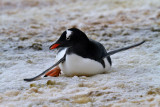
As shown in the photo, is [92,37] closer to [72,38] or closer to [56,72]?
[56,72]

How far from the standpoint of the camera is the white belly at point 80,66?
2.54 metres

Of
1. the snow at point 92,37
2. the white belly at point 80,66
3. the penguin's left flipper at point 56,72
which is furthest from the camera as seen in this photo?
the penguin's left flipper at point 56,72

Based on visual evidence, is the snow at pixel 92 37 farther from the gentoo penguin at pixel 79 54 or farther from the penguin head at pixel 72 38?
the penguin head at pixel 72 38

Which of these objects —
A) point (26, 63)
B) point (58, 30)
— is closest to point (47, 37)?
point (58, 30)

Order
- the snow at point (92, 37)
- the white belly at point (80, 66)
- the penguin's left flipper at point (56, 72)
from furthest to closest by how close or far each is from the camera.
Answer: the penguin's left flipper at point (56, 72) < the white belly at point (80, 66) < the snow at point (92, 37)

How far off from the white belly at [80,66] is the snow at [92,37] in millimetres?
52

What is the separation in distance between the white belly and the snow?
0.17 ft

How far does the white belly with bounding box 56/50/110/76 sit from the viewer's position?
2545 millimetres

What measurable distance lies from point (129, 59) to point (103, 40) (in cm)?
107

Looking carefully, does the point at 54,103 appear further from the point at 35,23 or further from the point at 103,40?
the point at 35,23

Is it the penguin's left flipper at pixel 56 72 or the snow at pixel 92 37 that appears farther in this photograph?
the penguin's left flipper at pixel 56 72

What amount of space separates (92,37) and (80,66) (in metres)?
1.95

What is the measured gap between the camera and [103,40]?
4281 mm

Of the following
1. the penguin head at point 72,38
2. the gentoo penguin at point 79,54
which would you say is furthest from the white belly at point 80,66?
the penguin head at point 72,38
